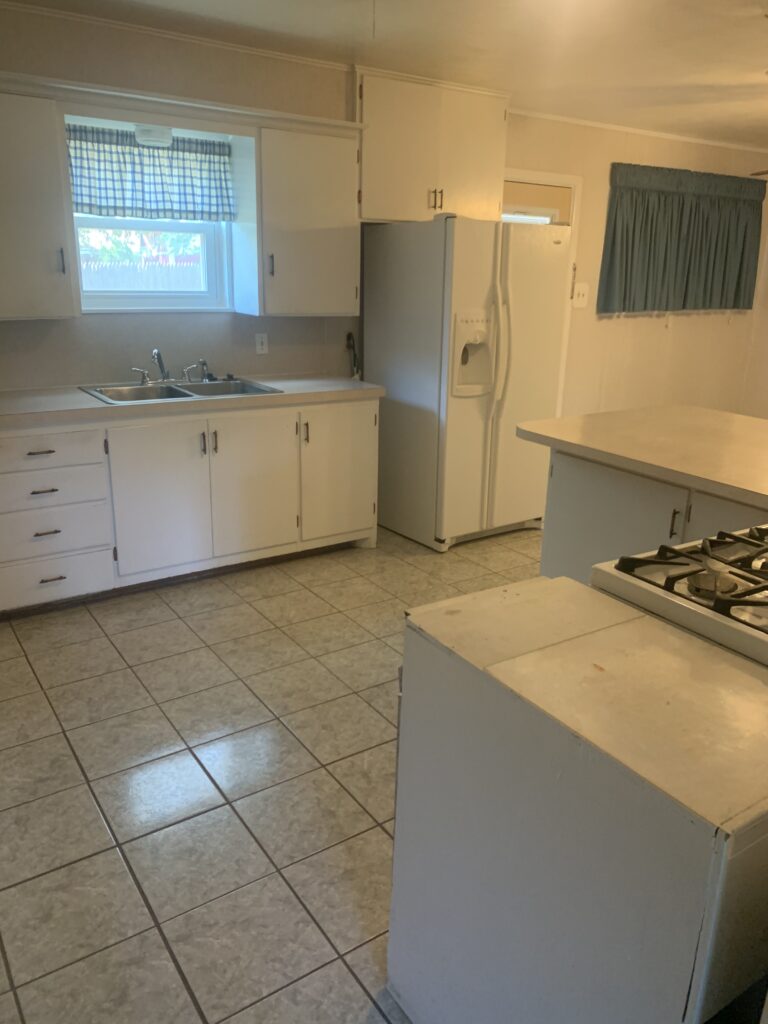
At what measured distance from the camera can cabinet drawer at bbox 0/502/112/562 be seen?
10.1 ft

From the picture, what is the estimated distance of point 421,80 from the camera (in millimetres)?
3973

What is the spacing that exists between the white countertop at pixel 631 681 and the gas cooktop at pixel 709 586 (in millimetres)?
29

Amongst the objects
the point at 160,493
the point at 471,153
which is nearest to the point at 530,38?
the point at 471,153

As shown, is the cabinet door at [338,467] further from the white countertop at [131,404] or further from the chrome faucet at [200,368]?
the chrome faucet at [200,368]

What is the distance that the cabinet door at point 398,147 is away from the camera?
3.88 metres

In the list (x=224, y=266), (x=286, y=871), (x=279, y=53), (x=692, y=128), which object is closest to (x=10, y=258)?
(x=224, y=266)

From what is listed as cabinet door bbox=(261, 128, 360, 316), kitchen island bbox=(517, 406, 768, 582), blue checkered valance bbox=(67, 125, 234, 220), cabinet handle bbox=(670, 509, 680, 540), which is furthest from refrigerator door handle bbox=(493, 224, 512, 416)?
cabinet handle bbox=(670, 509, 680, 540)

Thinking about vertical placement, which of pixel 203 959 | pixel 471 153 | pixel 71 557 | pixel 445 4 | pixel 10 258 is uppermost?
pixel 445 4

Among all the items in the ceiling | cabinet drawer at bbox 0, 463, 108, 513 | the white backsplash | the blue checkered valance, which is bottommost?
cabinet drawer at bbox 0, 463, 108, 513

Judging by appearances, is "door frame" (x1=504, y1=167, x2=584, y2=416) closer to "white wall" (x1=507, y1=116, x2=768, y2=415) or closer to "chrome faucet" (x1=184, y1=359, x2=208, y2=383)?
"white wall" (x1=507, y1=116, x2=768, y2=415)

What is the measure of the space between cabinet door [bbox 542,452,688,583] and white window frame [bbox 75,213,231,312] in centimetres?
217

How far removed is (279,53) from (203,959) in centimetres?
372

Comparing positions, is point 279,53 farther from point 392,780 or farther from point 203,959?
point 203,959

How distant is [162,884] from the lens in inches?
72.9
